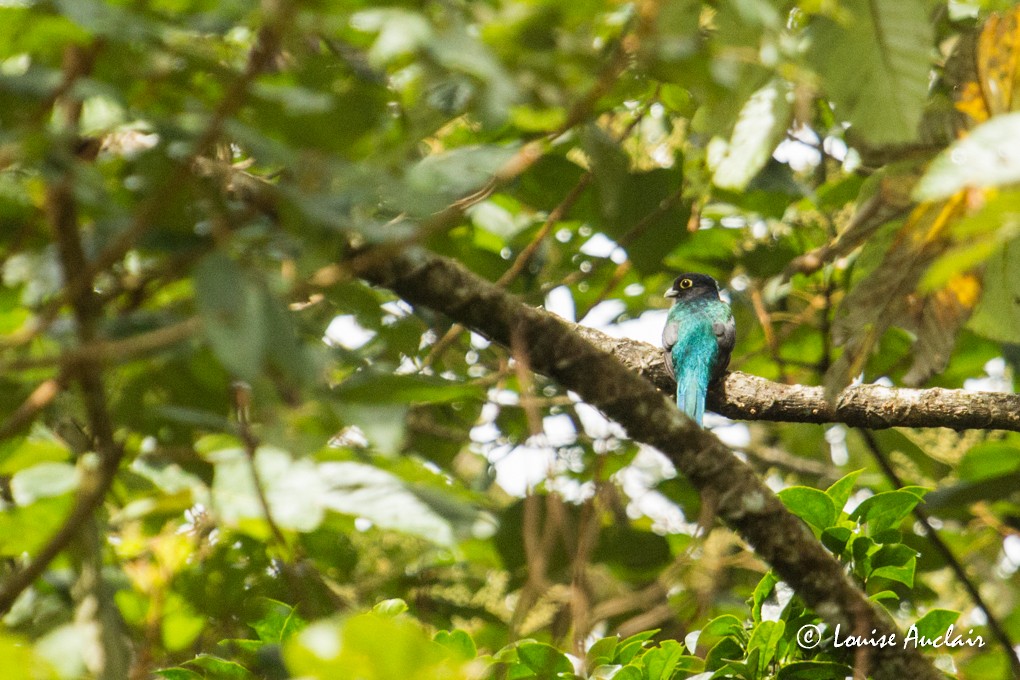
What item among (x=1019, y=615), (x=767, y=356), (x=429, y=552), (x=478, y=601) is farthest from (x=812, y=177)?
(x=429, y=552)

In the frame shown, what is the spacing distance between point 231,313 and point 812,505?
1742mm

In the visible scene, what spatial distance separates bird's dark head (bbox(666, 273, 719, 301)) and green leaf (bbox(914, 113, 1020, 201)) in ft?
11.6

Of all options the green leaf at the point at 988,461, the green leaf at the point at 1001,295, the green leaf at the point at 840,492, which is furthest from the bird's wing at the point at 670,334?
the green leaf at the point at 1001,295

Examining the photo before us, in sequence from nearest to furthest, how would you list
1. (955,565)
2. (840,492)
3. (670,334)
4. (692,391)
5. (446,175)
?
(446,175) < (840,492) < (955,565) < (692,391) < (670,334)

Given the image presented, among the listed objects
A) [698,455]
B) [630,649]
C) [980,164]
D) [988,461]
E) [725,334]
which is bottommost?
[725,334]

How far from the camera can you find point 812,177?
5203 mm

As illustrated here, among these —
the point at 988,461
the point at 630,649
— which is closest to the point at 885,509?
the point at 630,649

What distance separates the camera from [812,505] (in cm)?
250

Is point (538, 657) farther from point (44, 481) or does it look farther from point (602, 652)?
point (44, 481)

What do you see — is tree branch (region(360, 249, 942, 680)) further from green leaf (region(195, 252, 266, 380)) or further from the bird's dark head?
the bird's dark head

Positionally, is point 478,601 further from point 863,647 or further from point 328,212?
point 328,212

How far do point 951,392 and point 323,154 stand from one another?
222 centimetres

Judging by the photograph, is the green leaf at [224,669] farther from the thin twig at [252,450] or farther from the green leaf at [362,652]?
the green leaf at [362,652]

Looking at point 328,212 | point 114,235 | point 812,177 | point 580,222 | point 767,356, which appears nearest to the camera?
point 328,212
